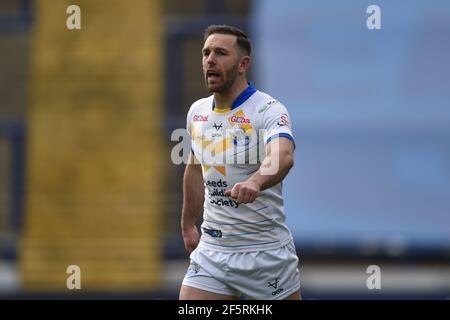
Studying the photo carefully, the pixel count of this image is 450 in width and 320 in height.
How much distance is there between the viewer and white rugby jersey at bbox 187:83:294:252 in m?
6.17

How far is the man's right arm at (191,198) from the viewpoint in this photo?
6.70 meters

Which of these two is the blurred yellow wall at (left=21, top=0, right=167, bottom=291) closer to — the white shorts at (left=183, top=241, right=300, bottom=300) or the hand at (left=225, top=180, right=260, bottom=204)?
the white shorts at (left=183, top=241, right=300, bottom=300)

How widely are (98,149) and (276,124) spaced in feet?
26.7

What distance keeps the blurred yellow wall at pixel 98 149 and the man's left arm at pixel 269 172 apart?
8105 mm

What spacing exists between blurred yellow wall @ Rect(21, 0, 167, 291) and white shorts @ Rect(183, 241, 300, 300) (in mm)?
7552

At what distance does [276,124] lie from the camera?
19.6 ft

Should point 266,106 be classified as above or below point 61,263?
above

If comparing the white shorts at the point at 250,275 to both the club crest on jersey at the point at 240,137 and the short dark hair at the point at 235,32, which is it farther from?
the short dark hair at the point at 235,32

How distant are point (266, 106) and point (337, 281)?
308 inches

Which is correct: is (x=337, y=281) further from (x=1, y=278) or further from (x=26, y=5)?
(x=26, y=5)

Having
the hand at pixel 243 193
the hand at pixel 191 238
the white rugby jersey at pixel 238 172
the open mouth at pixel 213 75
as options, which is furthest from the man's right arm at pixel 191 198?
the hand at pixel 243 193

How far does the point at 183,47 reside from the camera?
14.0 meters

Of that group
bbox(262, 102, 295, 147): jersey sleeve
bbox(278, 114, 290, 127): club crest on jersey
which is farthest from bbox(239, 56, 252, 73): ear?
bbox(278, 114, 290, 127): club crest on jersey
